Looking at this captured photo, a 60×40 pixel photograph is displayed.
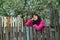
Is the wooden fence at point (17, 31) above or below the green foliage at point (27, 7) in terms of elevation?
below

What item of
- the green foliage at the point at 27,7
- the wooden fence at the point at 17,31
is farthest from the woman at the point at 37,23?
the green foliage at the point at 27,7

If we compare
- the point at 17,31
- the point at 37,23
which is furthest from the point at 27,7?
the point at 37,23

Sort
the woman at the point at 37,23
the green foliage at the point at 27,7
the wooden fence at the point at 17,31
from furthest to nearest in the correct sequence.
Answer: the green foliage at the point at 27,7 < the wooden fence at the point at 17,31 < the woman at the point at 37,23

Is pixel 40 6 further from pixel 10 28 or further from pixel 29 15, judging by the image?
pixel 10 28

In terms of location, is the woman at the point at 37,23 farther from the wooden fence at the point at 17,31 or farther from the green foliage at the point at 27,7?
the green foliage at the point at 27,7

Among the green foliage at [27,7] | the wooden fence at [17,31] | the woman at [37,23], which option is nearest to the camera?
the woman at [37,23]

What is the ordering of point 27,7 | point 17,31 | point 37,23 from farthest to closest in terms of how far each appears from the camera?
point 27,7 → point 17,31 → point 37,23

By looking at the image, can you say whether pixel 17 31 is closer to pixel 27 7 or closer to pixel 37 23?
pixel 37 23

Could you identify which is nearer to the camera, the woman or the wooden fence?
the woman

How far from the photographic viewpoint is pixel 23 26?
29.9 ft

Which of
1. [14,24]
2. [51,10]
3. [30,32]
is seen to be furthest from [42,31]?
[51,10]

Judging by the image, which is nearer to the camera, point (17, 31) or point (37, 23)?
point (37, 23)

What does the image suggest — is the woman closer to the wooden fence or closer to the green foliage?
the wooden fence

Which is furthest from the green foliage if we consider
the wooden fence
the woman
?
the wooden fence
